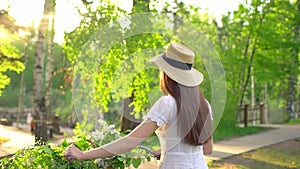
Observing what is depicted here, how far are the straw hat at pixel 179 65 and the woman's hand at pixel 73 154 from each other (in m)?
0.73

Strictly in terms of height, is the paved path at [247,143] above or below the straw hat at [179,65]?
below

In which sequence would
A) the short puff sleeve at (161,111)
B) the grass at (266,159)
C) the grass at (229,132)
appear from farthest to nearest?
the grass at (229,132)
the grass at (266,159)
the short puff sleeve at (161,111)

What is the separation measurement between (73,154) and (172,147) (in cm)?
62

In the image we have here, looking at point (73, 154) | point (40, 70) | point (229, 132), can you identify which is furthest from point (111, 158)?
point (229, 132)

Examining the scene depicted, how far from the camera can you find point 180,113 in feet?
8.67

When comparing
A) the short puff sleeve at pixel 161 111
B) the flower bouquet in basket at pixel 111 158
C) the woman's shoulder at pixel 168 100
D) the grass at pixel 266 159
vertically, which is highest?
the woman's shoulder at pixel 168 100

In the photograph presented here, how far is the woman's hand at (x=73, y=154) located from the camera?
270 centimetres

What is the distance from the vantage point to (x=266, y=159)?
979 centimetres

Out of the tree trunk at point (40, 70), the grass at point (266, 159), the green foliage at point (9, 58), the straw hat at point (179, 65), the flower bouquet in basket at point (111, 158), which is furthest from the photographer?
the green foliage at point (9, 58)

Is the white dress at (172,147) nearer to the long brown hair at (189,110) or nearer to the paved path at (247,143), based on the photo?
the long brown hair at (189,110)

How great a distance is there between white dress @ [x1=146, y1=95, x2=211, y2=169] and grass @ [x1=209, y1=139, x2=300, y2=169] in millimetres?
5927

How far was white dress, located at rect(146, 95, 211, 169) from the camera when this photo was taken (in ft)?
8.59

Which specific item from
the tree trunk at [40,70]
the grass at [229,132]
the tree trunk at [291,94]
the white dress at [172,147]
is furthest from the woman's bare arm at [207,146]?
the tree trunk at [291,94]

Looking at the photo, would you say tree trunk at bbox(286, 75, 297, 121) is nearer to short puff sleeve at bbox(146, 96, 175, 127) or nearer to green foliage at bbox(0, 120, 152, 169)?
green foliage at bbox(0, 120, 152, 169)
